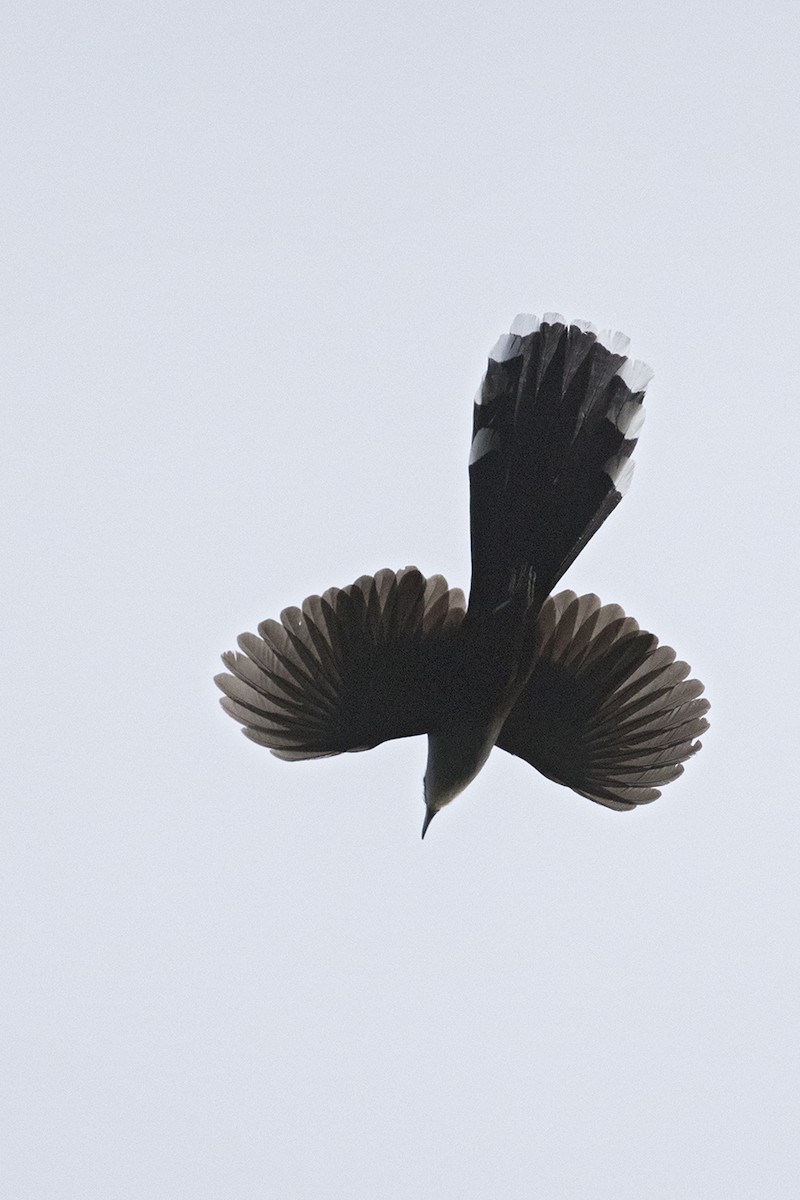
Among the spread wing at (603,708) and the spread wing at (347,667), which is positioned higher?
the spread wing at (603,708)

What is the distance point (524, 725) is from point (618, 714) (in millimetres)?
441

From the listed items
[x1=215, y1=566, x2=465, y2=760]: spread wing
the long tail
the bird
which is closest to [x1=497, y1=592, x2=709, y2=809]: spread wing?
the bird

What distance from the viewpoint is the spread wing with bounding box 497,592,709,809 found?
328 inches

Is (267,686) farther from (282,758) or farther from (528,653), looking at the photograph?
(528,653)

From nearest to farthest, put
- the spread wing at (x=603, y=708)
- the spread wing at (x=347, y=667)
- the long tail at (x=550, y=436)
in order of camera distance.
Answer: the long tail at (x=550, y=436), the spread wing at (x=347, y=667), the spread wing at (x=603, y=708)

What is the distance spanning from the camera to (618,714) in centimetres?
852

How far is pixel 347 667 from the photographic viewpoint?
8.21 meters

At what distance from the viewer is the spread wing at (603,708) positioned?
27.3 ft

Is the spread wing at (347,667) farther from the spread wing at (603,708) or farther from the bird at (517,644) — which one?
the spread wing at (603,708)

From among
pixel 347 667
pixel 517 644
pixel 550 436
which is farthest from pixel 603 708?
pixel 550 436

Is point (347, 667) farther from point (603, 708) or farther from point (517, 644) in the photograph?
point (603, 708)

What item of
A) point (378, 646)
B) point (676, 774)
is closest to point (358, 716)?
point (378, 646)

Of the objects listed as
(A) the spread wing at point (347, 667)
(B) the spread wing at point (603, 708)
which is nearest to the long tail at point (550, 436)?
(A) the spread wing at point (347, 667)

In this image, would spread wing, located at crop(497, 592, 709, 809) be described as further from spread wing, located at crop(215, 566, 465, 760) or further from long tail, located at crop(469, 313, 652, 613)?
long tail, located at crop(469, 313, 652, 613)
